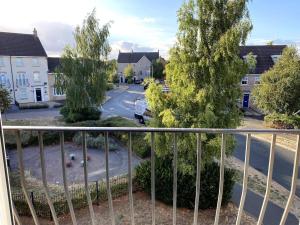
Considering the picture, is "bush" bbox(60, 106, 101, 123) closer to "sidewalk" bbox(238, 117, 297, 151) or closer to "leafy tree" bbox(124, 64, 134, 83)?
"sidewalk" bbox(238, 117, 297, 151)

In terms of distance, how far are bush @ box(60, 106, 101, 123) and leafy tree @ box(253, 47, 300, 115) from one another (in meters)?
6.65

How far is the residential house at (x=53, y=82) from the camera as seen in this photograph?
370 inches

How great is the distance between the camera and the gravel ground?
372 centimetres

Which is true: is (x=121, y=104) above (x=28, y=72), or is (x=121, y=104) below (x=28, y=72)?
below

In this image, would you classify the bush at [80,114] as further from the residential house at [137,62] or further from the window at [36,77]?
the residential house at [137,62]

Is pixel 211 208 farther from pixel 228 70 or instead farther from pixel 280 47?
pixel 280 47

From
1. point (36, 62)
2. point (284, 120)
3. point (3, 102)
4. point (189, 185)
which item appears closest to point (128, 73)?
point (36, 62)

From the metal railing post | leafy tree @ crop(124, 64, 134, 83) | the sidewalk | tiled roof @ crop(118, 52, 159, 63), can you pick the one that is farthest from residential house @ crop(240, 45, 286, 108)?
the metal railing post

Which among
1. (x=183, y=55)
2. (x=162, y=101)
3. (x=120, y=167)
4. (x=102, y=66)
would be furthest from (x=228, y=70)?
(x=102, y=66)

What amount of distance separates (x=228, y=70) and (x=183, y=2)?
1.35 meters

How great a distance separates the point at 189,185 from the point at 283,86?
6705 millimetres

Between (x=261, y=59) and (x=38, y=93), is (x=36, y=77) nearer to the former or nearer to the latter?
(x=38, y=93)

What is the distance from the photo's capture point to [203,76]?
4199 mm

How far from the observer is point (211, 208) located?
14.2 ft
